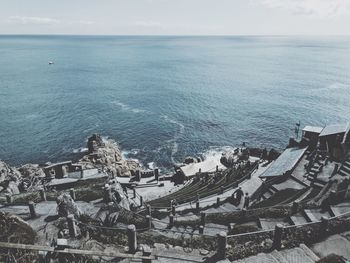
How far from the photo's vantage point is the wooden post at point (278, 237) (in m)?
15.4

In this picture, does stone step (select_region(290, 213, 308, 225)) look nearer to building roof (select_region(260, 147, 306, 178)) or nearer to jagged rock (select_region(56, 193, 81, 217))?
building roof (select_region(260, 147, 306, 178))

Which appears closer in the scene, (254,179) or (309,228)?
(309,228)

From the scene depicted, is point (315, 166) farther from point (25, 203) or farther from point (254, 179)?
point (25, 203)

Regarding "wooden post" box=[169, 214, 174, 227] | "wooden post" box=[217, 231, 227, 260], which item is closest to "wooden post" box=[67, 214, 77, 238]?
"wooden post" box=[169, 214, 174, 227]

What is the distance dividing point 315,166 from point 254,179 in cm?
744

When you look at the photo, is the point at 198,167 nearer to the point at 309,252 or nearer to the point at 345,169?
the point at 345,169

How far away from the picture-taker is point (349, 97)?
95688 mm

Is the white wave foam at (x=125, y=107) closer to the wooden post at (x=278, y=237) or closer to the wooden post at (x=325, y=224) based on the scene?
the wooden post at (x=325, y=224)

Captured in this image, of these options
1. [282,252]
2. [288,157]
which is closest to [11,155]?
[288,157]

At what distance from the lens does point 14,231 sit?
1544 cm

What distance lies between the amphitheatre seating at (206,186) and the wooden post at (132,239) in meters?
15.4

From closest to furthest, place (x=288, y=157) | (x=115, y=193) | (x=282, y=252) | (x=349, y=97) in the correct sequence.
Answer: (x=282, y=252) < (x=115, y=193) < (x=288, y=157) < (x=349, y=97)

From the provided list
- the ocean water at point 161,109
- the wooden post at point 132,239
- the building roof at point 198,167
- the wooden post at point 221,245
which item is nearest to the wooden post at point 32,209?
the wooden post at point 132,239

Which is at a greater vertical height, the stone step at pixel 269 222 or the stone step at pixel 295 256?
the stone step at pixel 295 256
